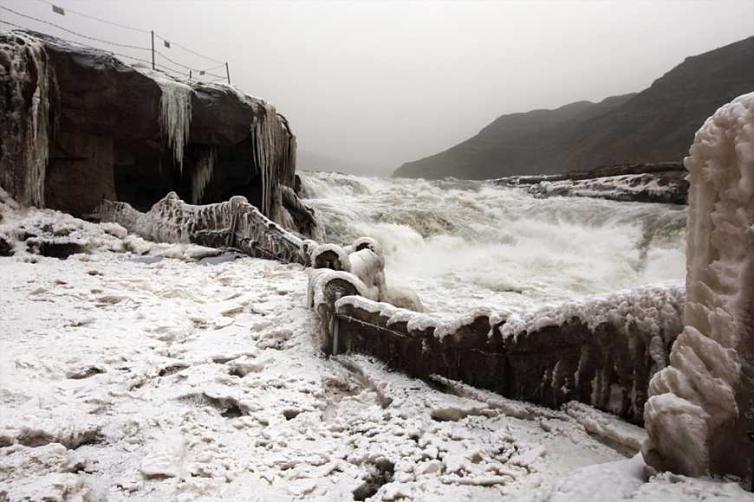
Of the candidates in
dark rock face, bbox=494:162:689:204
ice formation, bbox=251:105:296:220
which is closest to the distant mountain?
dark rock face, bbox=494:162:689:204

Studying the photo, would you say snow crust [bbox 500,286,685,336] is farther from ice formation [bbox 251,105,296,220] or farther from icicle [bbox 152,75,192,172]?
icicle [bbox 152,75,192,172]

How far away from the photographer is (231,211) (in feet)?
27.0

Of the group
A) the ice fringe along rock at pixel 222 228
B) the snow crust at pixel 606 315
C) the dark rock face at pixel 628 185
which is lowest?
the snow crust at pixel 606 315

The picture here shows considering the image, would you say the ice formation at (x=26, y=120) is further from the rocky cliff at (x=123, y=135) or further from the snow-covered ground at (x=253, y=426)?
the snow-covered ground at (x=253, y=426)

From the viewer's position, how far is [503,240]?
611 inches

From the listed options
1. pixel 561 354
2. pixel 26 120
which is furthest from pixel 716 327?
pixel 26 120

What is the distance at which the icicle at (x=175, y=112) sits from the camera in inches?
459

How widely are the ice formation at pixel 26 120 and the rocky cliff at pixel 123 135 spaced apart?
0.02 m

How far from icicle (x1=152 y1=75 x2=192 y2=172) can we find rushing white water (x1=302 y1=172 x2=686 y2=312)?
518 cm

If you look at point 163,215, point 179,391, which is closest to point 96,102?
point 163,215

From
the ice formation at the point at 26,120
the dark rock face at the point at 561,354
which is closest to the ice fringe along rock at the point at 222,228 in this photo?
the ice formation at the point at 26,120

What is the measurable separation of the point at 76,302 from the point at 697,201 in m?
5.32

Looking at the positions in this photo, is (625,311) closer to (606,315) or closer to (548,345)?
(606,315)

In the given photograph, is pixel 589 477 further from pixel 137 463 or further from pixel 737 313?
pixel 137 463
